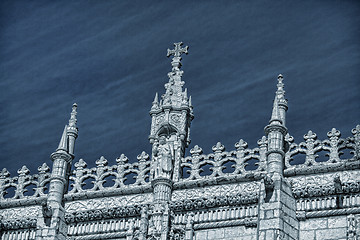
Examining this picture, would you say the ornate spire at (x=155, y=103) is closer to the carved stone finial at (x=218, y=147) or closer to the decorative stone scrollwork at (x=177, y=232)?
the carved stone finial at (x=218, y=147)

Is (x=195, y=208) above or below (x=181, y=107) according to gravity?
below

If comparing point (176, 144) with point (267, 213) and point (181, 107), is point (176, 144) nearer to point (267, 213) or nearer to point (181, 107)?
point (181, 107)

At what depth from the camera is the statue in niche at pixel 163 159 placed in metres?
26.5

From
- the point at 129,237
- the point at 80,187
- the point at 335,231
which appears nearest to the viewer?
the point at 335,231

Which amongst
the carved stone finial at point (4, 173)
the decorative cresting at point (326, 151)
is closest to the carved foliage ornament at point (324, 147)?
the decorative cresting at point (326, 151)

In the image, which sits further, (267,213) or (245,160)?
(245,160)

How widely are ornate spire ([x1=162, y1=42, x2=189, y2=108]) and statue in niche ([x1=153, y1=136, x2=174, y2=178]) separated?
1433 millimetres

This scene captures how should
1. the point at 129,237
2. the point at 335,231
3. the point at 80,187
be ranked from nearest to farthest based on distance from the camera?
the point at 335,231 < the point at 129,237 < the point at 80,187

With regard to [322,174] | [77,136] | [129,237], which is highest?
[77,136]

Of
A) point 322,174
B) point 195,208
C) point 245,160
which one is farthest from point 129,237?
point 322,174

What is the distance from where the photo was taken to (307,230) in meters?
24.5

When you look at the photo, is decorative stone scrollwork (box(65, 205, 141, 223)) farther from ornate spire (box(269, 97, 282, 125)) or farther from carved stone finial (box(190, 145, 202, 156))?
ornate spire (box(269, 97, 282, 125))

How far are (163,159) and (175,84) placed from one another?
308cm

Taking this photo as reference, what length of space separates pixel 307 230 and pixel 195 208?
10.7ft
